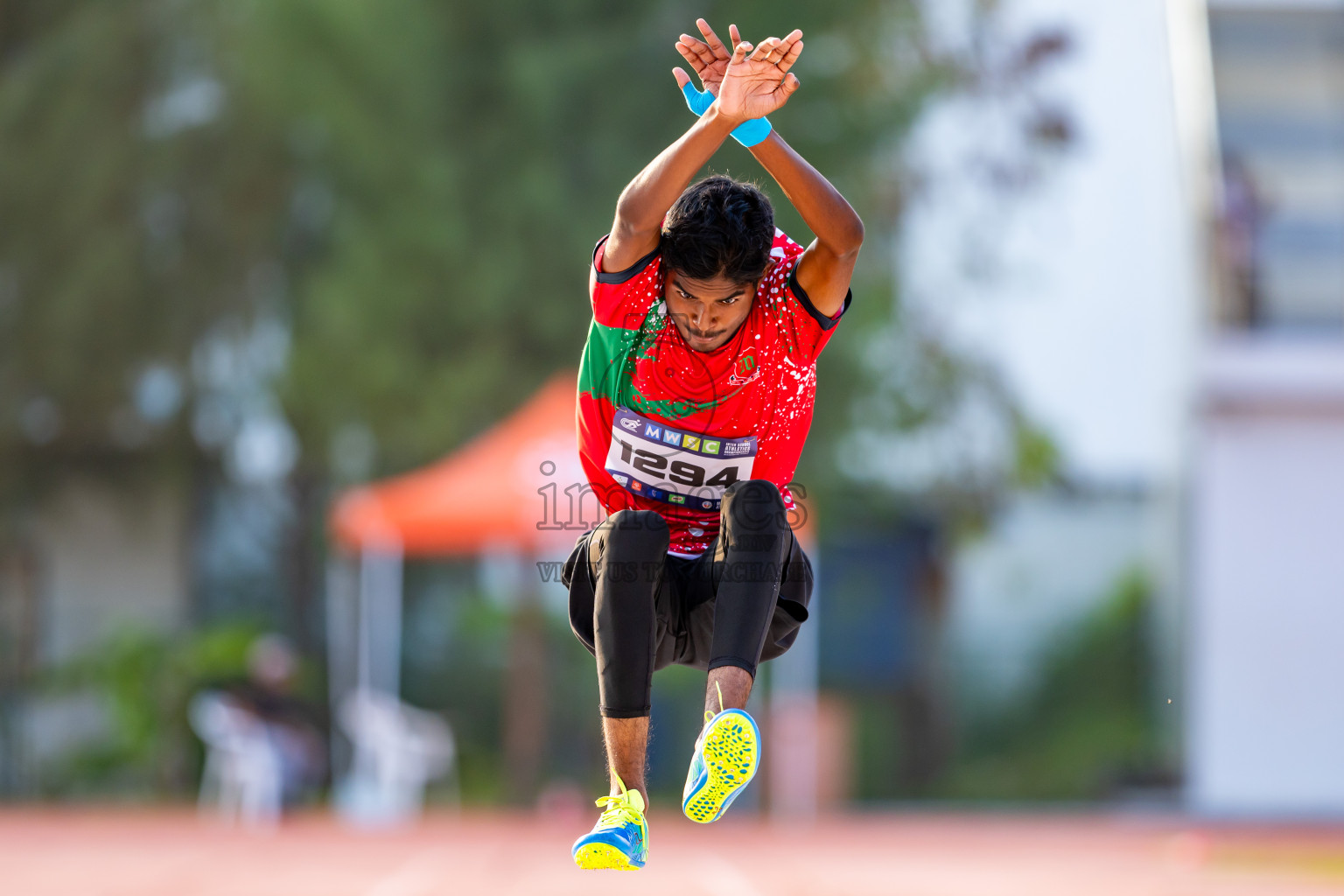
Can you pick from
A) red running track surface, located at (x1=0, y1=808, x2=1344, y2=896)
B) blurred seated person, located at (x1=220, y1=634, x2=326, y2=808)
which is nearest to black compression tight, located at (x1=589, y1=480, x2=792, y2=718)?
red running track surface, located at (x1=0, y1=808, x2=1344, y2=896)

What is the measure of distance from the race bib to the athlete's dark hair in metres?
0.40

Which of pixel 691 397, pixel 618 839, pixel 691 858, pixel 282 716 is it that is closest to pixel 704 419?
pixel 691 397

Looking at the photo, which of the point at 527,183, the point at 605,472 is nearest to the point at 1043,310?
the point at 527,183

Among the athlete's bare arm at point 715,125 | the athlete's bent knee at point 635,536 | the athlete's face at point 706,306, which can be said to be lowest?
the athlete's bent knee at point 635,536

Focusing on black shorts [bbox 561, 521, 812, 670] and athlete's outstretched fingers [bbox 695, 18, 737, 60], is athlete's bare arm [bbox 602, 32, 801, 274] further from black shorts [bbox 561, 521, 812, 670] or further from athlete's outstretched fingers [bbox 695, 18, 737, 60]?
black shorts [bbox 561, 521, 812, 670]

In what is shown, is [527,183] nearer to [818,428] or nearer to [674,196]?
[818,428]

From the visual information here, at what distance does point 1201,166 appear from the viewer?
12.8 metres

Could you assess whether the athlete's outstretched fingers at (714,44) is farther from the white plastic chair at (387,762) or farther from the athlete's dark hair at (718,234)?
the white plastic chair at (387,762)

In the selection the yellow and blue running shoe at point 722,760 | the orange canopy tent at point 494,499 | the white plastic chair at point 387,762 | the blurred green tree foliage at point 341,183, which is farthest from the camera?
the blurred green tree foliage at point 341,183

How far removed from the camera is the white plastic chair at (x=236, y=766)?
38.3 ft

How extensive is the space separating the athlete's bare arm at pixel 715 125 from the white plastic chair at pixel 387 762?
928cm

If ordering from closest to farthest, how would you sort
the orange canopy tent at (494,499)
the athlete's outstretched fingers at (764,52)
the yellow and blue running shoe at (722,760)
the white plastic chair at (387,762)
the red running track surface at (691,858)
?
the athlete's outstretched fingers at (764,52) < the yellow and blue running shoe at (722,760) < the red running track surface at (691,858) < the orange canopy tent at (494,499) < the white plastic chair at (387,762)

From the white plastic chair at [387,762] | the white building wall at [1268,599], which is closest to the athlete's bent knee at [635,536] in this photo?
the white plastic chair at [387,762]

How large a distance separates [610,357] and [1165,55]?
11386 millimetres
